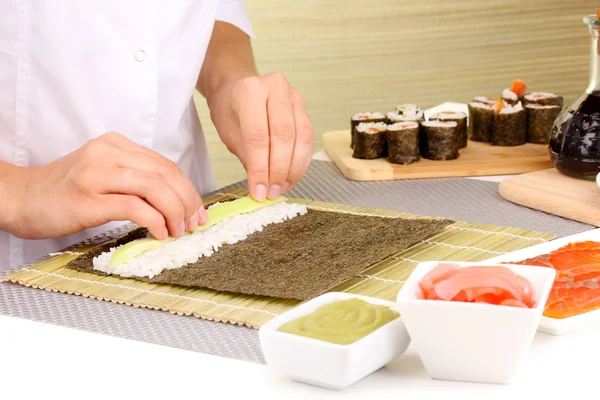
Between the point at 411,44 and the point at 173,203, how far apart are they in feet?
9.17

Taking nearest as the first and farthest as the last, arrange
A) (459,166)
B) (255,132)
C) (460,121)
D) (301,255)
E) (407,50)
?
1. (301,255)
2. (255,132)
3. (459,166)
4. (460,121)
5. (407,50)

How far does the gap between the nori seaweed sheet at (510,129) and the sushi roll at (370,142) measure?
0.26m

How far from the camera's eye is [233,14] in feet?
6.35

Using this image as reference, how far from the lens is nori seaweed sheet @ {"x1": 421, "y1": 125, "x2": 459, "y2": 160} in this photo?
186 cm

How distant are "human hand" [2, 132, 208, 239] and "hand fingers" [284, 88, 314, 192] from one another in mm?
252

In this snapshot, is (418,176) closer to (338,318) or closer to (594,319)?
(594,319)

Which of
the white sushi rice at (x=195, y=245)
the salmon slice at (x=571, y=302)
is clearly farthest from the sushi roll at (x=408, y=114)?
the salmon slice at (x=571, y=302)

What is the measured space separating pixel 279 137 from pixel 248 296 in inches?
18.3

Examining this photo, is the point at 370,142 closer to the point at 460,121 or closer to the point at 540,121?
the point at 460,121

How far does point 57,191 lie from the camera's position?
1337mm

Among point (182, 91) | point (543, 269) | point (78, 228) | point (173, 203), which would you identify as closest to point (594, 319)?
point (543, 269)

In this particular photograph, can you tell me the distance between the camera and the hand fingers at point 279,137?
154 centimetres

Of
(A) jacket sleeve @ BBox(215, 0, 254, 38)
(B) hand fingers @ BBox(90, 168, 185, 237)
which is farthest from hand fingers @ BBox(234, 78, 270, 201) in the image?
(A) jacket sleeve @ BBox(215, 0, 254, 38)

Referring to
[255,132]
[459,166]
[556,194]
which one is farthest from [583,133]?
[255,132]
